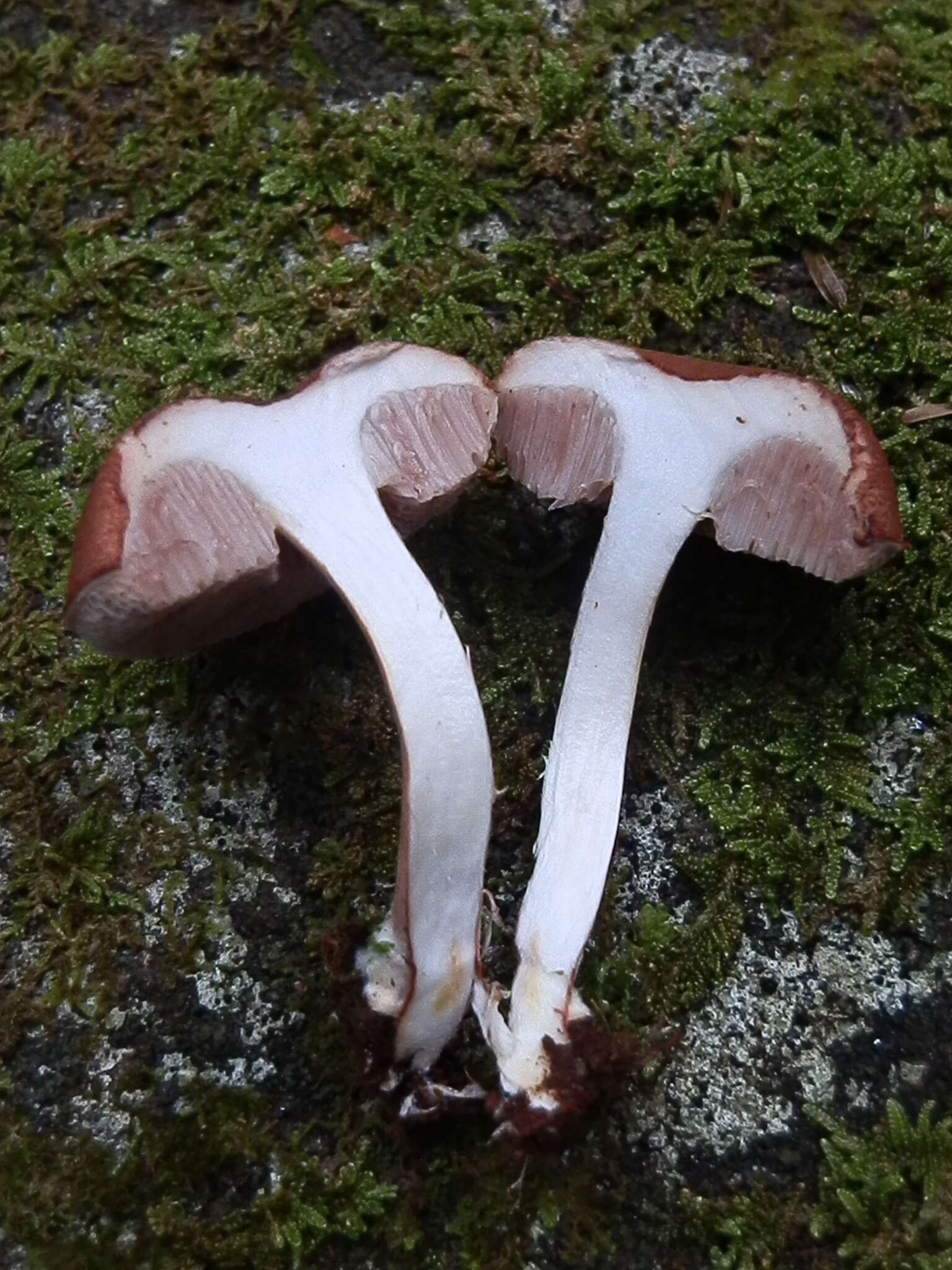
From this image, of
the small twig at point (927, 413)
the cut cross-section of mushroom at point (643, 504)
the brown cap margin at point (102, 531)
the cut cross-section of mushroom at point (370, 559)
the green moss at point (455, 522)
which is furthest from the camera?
the small twig at point (927, 413)

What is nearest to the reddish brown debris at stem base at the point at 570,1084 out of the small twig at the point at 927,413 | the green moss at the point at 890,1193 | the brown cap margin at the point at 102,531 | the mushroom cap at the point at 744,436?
the green moss at the point at 890,1193

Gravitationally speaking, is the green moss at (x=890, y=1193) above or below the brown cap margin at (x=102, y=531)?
below

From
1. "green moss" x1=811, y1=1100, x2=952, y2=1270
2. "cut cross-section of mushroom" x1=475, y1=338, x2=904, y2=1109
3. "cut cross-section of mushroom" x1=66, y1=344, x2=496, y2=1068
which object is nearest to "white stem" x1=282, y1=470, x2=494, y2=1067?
"cut cross-section of mushroom" x1=66, y1=344, x2=496, y2=1068

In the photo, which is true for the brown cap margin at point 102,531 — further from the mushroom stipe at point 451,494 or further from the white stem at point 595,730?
the white stem at point 595,730

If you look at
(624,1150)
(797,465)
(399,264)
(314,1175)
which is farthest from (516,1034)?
(399,264)

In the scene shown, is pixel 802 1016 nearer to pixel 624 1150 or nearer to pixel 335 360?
pixel 624 1150

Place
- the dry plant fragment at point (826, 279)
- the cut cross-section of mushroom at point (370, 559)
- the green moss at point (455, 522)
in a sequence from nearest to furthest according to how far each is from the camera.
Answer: the cut cross-section of mushroom at point (370, 559) < the green moss at point (455, 522) < the dry plant fragment at point (826, 279)
